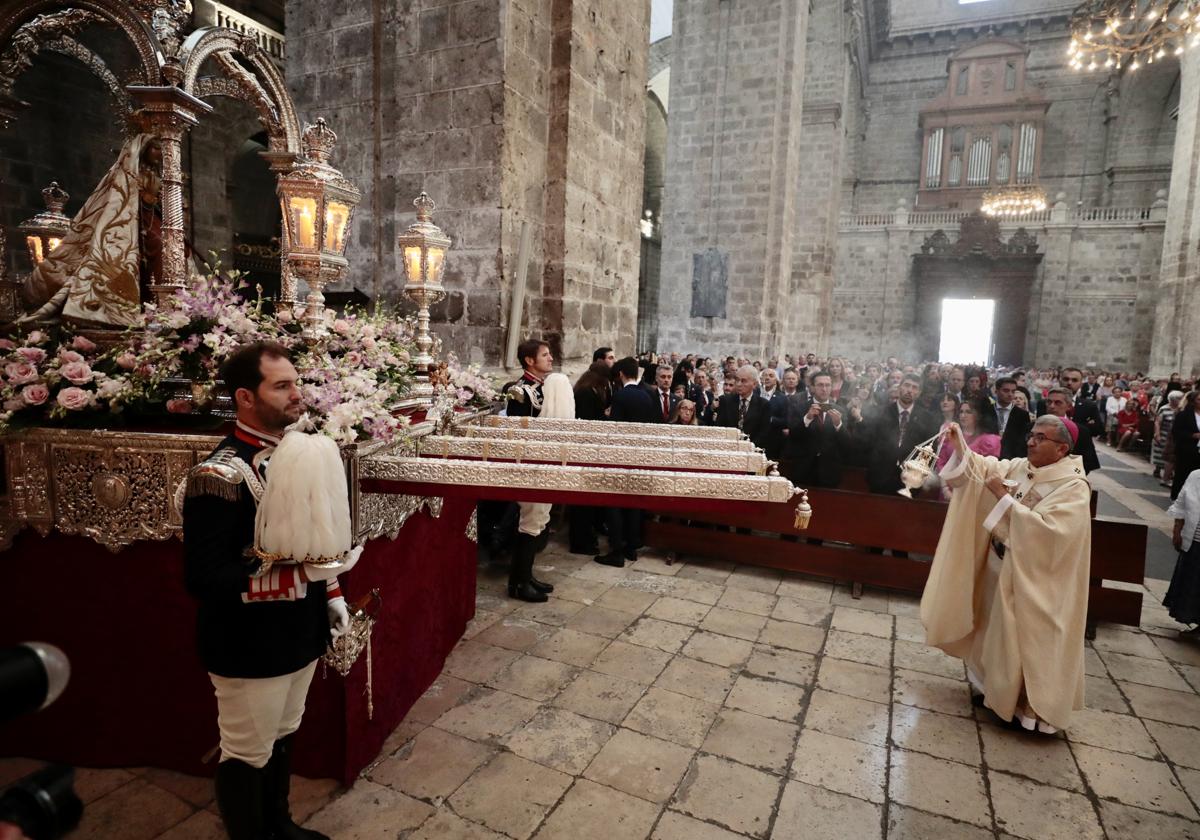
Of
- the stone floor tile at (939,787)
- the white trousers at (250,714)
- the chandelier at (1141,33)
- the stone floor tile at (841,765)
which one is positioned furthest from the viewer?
the chandelier at (1141,33)

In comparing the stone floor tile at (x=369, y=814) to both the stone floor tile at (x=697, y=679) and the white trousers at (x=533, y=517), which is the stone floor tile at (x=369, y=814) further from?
the white trousers at (x=533, y=517)

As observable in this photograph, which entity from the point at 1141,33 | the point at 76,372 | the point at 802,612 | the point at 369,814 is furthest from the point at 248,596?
the point at 1141,33

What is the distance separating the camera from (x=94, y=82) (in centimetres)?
995

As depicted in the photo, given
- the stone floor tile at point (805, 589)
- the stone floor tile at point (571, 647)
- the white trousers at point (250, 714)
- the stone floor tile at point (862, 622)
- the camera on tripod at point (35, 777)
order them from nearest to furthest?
the camera on tripod at point (35, 777), the white trousers at point (250, 714), the stone floor tile at point (571, 647), the stone floor tile at point (862, 622), the stone floor tile at point (805, 589)

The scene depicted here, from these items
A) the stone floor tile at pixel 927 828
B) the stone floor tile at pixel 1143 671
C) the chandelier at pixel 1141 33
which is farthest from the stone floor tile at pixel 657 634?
the chandelier at pixel 1141 33

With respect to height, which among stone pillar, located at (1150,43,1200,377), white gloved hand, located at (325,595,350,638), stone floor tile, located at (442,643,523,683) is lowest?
stone floor tile, located at (442,643,523,683)

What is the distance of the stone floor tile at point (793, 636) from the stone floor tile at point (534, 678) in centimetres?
144

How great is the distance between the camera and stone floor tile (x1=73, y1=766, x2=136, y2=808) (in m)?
2.79

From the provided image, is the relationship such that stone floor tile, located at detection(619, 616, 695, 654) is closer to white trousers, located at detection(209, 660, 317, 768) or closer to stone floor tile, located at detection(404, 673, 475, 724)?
stone floor tile, located at detection(404, 673, 475, 724)

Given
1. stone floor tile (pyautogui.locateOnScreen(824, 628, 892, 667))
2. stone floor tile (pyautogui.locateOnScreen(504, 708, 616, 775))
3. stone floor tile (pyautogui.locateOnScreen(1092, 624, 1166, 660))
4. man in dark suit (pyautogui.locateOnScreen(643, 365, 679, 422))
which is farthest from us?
man in dark suit (pyautogui.locateOnScreen(643, 365, 679, 422))

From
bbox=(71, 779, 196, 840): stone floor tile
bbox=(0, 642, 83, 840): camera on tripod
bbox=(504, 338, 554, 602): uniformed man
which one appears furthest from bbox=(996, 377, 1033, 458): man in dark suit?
bbox=(0, 642, 83, 840): camera on tripod

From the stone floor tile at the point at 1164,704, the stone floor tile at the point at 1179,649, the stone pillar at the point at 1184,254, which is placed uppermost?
the stone pillar at the point at 1184,254

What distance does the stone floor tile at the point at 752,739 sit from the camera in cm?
322

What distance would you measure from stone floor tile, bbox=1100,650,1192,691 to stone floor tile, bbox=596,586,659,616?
304 cm
